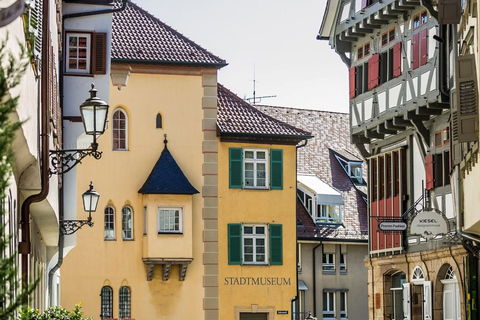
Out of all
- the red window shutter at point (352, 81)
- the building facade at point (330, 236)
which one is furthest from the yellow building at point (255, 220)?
the building facade at point (330, 236)

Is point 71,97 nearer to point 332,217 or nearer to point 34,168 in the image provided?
point 34,168

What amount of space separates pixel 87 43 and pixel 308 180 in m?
27.9

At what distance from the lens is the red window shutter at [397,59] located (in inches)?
1191

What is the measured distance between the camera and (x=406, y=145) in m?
30.9

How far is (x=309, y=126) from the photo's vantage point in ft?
173

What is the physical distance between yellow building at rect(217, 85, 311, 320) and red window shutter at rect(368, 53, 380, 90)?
732 centimetres

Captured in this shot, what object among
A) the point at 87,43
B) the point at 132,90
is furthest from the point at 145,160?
the point at 87,43

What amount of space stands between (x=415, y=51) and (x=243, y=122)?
1128 centimetres

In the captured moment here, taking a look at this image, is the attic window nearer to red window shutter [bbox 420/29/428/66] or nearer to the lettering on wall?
the lettering on wall

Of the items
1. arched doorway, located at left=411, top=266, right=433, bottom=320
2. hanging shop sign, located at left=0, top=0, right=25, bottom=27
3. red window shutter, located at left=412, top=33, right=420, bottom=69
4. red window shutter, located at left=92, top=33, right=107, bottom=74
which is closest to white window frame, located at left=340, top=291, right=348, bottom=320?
arched doorway, located at left=411, top=266, right=433, bottom=320

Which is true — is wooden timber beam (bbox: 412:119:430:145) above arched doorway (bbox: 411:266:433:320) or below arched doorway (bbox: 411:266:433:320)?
above

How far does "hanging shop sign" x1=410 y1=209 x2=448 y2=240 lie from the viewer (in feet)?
86.1

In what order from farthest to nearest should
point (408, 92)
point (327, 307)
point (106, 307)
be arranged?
point (327, 307) → point (106, 307) → point (408, 92)

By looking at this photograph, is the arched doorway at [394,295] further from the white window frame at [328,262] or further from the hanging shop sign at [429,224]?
the white window frame at [328,262]
